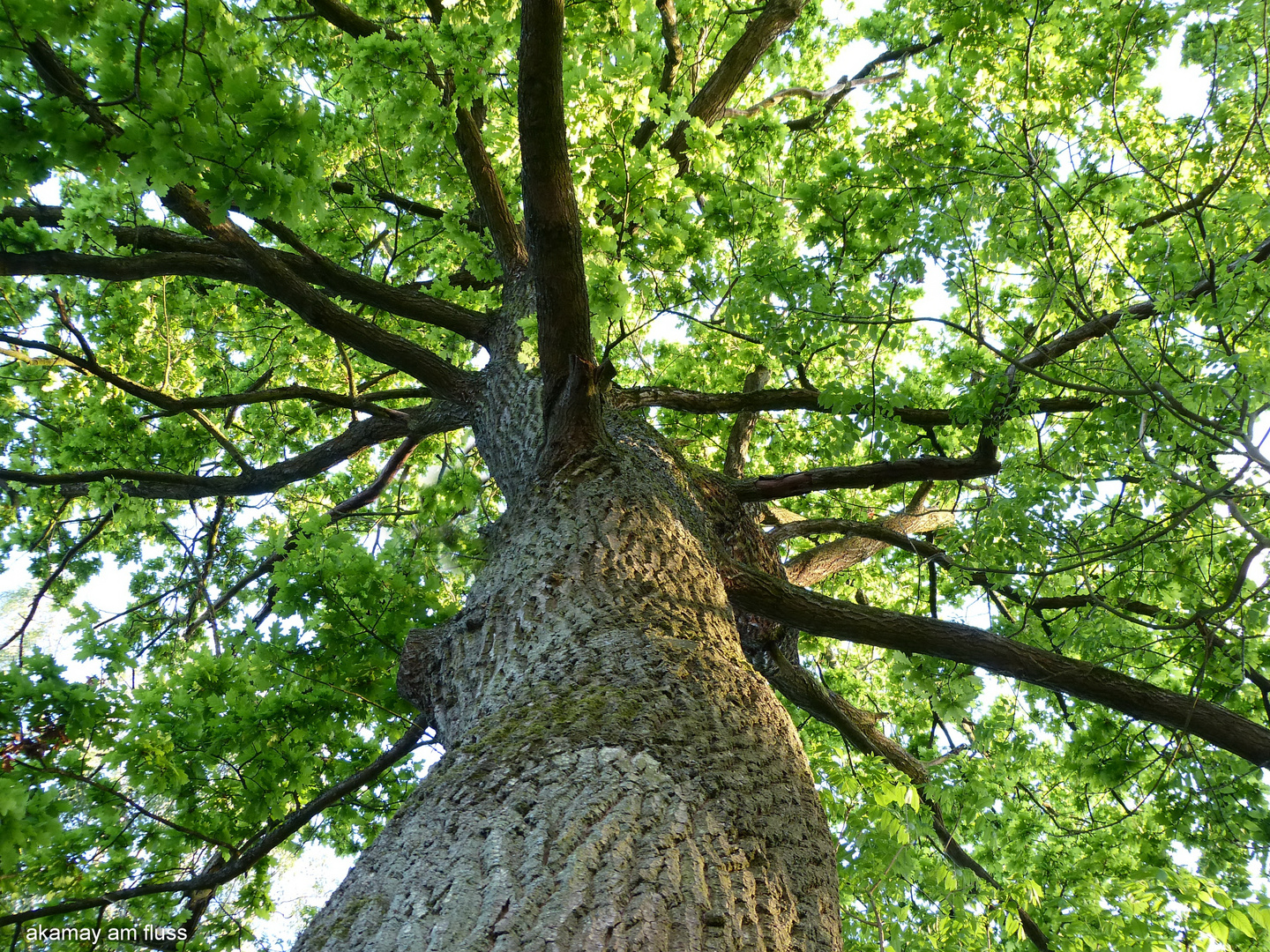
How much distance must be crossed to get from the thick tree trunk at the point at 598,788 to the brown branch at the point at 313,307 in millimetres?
2235

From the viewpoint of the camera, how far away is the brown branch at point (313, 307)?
382cm

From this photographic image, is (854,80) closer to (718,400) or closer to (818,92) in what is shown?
(818,92)

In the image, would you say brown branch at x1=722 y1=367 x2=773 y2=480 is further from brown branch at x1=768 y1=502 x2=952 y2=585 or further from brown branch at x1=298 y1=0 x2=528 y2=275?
brown branch at x1=298 y1=0 x2=528 y2=275

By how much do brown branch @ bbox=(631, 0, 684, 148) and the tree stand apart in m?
0.05

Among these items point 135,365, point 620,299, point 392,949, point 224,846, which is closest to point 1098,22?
point 620,299

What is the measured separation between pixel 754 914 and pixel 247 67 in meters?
2.74

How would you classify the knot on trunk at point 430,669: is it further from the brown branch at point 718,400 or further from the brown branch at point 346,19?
the brown branch at point 346,19

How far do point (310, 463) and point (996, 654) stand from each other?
467 centimetres

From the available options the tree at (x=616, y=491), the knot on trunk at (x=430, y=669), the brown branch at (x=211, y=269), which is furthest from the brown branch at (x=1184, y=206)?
the brown branch at (x=211, y=269)

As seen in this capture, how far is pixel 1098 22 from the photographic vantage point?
4727 mm

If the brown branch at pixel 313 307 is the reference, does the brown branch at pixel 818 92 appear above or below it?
above

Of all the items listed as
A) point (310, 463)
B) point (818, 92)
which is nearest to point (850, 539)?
point (310, 463)

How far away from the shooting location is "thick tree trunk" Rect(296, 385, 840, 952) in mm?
1265

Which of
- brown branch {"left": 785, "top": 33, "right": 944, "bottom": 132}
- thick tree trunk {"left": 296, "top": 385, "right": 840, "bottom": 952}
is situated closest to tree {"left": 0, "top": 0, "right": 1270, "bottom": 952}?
thick tree trunk {"left": 296, "top": 385, "right": 840, "bottom": 952}
